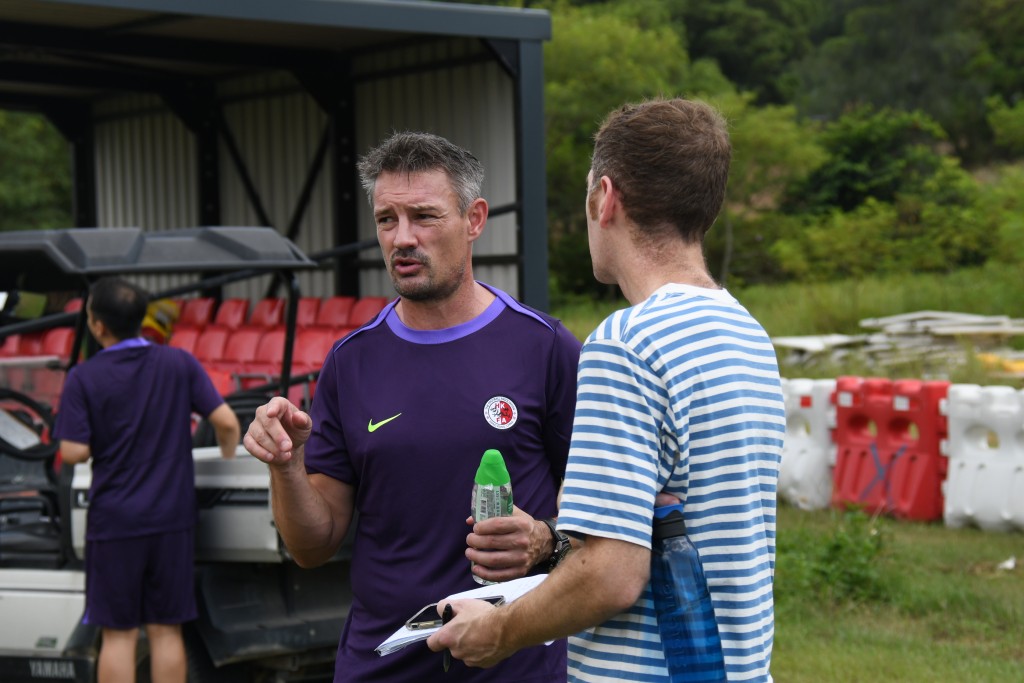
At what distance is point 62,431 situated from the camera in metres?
5.89

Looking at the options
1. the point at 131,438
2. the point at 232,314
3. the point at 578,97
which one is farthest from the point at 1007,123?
the point at 131,438

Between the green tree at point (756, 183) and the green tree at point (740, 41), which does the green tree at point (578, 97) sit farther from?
the green tree at point (740, 41)

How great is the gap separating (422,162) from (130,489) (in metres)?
3.02

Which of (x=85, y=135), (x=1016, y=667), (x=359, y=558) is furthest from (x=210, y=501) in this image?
(x=85, y=135)

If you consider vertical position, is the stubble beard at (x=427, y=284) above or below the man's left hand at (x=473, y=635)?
above

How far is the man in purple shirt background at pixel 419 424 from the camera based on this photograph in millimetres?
3301

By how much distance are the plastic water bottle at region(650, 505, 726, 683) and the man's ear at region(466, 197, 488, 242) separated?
52.1 inches

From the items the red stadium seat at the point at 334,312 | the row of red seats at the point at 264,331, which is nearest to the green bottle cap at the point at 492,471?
the row of red seats at the point at 264,331

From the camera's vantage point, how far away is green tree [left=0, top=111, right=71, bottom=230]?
4350 cm

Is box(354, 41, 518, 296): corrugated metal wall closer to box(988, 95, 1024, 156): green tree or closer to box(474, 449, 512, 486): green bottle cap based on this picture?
box(474, 449, 512, 486): green bottle cap

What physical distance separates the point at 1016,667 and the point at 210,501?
391 cm

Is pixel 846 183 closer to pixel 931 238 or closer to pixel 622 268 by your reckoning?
pixel 931 238

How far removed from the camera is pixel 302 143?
16094 millimetres

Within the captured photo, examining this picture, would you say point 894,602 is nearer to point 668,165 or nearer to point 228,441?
Result: point 228,441
